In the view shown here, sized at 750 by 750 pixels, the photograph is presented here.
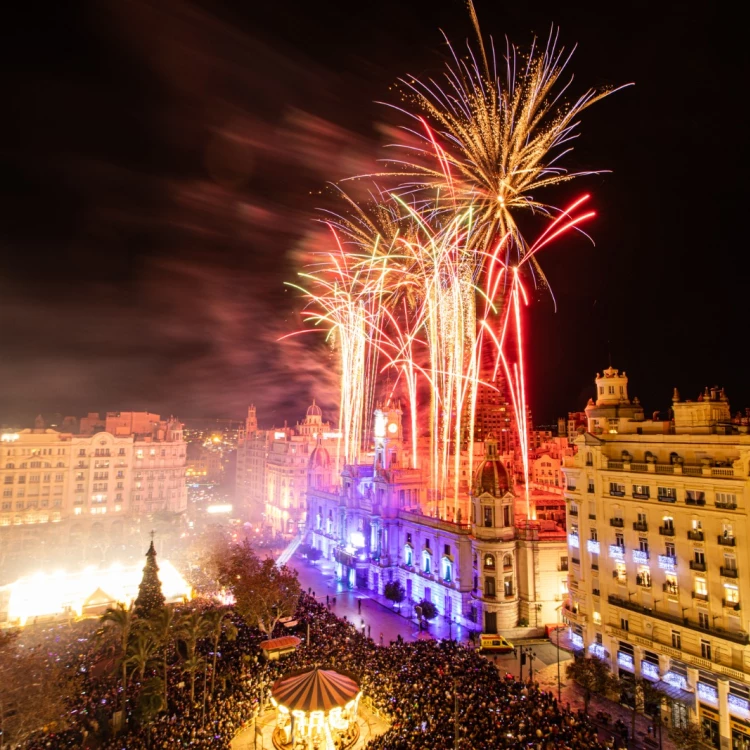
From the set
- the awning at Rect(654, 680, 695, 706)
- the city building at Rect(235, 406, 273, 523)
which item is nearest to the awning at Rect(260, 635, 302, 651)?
the awning at Rect(654, 680, 695, 706)

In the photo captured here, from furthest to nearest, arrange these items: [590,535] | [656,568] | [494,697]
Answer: [590,535], [656,568], [494,697]

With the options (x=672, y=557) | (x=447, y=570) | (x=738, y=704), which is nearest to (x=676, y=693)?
(x=738, y=704)

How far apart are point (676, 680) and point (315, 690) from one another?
18.4m

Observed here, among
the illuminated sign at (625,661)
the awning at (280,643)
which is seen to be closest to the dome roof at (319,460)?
the awning at (280,643)

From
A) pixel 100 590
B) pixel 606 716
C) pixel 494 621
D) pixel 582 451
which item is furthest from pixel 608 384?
pixel 100 590

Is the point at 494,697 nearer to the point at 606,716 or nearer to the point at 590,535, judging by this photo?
the point at 606,716

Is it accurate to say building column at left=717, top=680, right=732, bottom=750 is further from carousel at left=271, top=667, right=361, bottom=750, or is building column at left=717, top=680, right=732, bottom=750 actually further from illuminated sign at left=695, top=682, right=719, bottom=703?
carousel at left=271, top=667, right=361, bottom=750

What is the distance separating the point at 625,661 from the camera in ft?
94.9

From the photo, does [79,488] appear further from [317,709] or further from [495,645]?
[317,709]

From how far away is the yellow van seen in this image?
34.3 m

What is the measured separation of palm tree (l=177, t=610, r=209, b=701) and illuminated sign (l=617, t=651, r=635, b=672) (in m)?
23.0

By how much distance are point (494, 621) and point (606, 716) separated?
41.7ft

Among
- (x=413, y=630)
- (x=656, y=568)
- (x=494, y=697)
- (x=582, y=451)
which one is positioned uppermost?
(x=582, y=451)

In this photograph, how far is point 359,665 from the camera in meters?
28.5
